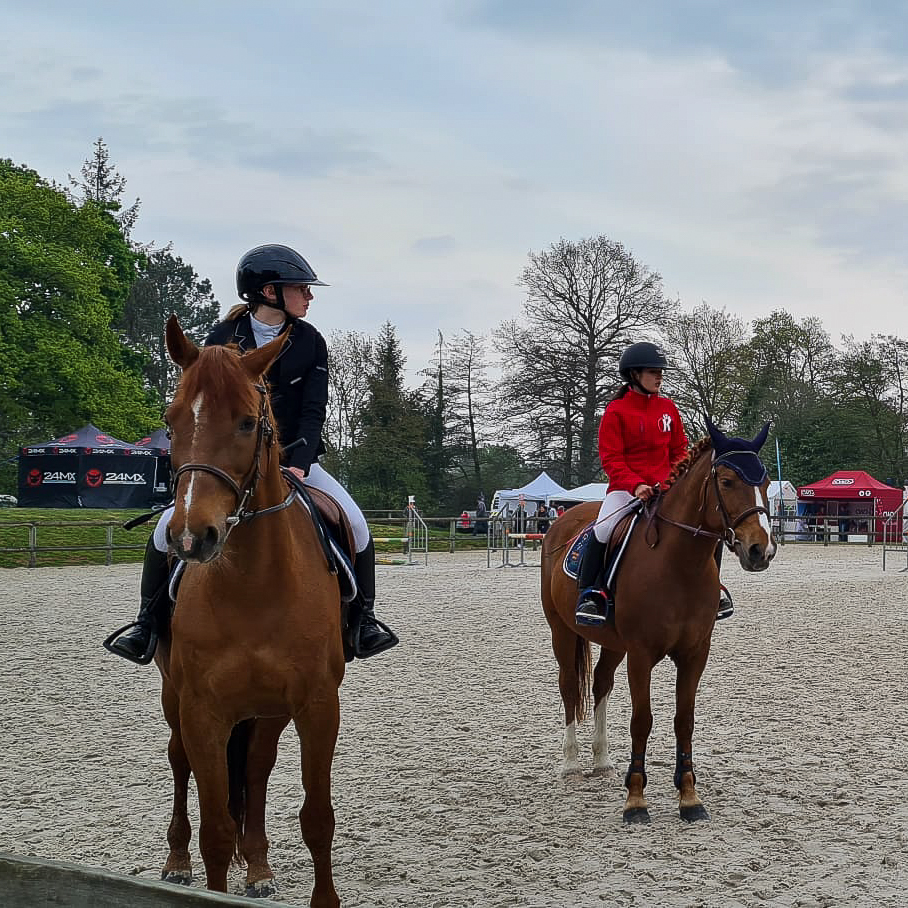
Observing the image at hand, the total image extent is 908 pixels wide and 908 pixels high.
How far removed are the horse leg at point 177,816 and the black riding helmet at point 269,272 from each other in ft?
6.04

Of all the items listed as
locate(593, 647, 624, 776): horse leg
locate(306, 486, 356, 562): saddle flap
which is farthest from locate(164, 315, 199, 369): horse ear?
locate(593, 647, 624, 776): horse leg

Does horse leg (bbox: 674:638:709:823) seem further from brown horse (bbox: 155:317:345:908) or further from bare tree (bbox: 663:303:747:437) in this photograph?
bare tree (bbox: 663:303:747:437)

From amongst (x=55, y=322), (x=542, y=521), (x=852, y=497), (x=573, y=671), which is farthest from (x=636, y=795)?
(x=852, y=497)

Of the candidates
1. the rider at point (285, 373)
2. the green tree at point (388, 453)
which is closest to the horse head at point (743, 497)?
the rider at point (285, 373)

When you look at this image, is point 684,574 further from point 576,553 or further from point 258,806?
point 258,806

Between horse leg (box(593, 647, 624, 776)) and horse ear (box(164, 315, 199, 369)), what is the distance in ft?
13.6

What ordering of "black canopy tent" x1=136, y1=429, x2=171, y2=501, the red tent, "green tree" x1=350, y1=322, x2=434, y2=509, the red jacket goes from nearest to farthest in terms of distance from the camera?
the red jacket → "black canopy tent" x1=136, y1=429, x2=171, y2=501 → the red tent → "green tree" x1=350, y1=322, x2=434, y2=509

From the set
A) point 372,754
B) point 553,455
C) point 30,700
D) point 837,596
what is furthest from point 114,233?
point 372,754

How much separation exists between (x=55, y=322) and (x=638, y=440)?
3337 cm

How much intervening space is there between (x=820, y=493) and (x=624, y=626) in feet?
147

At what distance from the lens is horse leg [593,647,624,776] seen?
7043 mm

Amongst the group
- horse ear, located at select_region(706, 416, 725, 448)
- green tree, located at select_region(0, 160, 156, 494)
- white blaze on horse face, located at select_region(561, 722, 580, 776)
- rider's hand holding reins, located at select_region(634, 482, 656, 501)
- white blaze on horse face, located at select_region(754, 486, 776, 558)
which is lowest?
white blaze on horse face, located at select_region(561, 722, 580, 776)

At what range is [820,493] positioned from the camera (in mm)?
48531

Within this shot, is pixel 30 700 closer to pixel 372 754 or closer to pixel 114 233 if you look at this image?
pixel 372 754
